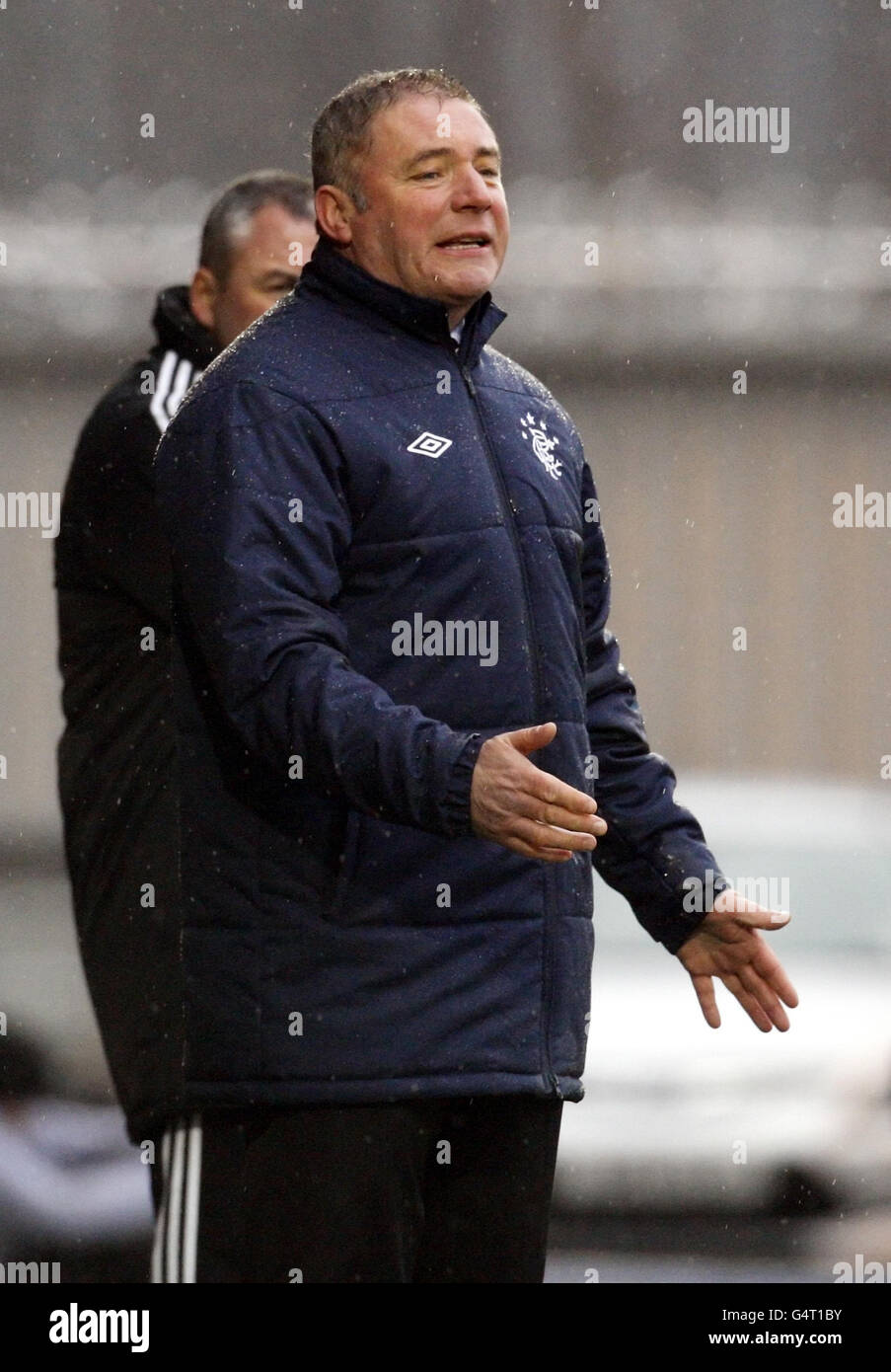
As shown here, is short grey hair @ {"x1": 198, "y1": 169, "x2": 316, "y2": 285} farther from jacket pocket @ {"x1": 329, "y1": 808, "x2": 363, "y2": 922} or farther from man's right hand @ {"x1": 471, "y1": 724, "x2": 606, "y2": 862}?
man's right hand @ {"x1": 471, "y1": 724, "x2": 606, "y2": 862}

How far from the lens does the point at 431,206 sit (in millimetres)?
3158

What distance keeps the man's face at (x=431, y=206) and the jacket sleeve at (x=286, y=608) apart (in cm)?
25

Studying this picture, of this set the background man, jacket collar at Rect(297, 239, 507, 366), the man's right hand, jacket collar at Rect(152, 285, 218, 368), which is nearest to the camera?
the man's right hand

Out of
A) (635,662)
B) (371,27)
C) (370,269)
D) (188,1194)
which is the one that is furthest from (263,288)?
(635,662)

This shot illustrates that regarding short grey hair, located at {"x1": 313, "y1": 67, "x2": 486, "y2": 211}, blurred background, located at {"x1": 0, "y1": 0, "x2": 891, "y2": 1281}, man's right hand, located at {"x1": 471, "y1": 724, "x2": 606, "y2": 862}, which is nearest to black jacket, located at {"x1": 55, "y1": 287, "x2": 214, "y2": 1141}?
short grey hair, located at {"x1": 313, "y1": 67, "x2": 486, "y2": 211}

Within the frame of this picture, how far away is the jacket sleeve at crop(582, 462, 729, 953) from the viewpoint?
3.34m

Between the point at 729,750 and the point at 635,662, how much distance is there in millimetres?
425

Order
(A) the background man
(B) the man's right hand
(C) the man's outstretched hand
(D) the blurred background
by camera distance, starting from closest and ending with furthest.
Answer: (B) the man's right hand
(C) the man's outstretched hand
(A) the background man
(D) the blurred background

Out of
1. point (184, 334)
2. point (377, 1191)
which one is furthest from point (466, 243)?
point (377, 1191)

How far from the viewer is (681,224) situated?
8.80 meters

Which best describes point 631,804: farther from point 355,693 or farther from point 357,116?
point 357,116

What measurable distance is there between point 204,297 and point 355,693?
127 centimetres
